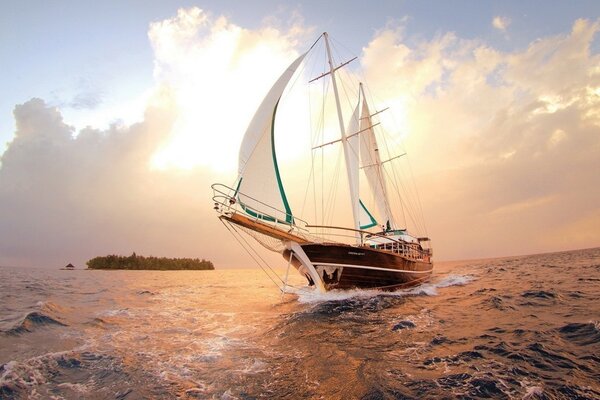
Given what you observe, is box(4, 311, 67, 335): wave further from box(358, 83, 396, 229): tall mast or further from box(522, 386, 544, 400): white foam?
box(358, 83, 396, 229): tall mast

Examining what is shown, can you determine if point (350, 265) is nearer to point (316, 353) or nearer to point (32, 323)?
point (316, 353)

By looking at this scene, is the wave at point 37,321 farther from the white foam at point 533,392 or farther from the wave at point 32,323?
the white foam at point 533,392

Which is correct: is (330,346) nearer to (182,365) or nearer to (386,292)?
(182,365)

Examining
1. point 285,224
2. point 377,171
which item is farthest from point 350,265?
point 377,171

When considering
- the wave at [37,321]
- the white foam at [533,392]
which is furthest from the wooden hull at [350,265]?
the white foam at [533,392]

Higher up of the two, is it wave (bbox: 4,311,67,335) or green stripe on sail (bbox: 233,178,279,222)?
green stripe on sail (bbox: 233,178,279,222)

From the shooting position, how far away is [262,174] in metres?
14.4

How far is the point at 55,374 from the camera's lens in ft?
19.5

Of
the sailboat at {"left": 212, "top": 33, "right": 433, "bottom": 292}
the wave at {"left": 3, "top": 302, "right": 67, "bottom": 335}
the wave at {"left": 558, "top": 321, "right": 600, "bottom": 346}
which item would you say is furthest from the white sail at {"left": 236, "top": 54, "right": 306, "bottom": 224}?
the wave at {"left": 558, "top": 321, "right": 600, "bottom": 346}

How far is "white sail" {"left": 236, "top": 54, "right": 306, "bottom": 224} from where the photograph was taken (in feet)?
46.5

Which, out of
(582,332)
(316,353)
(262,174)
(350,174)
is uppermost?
(350,174)

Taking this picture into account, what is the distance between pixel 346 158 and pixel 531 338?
13.6m

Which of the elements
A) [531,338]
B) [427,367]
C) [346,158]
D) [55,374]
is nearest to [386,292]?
[346,158]

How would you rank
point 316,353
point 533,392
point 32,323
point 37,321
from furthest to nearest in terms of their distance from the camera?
point 37,321
point 32,323
point 316,353
point 533,392
